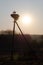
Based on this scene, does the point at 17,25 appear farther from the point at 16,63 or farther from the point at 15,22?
the point at 16,63

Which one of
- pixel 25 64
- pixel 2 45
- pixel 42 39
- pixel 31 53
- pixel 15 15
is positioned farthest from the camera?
pixel 42 39

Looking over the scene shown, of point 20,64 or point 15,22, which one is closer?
point 20,64

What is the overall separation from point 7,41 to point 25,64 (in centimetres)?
1760

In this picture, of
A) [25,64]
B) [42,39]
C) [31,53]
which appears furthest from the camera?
[42,39]

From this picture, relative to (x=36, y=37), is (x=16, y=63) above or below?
below

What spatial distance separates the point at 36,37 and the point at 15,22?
18.8 metres

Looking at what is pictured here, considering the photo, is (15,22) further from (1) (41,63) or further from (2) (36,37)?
(2) (36,37)

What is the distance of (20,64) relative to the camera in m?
15.2

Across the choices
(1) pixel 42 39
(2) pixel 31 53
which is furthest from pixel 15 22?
(1) pixel 42 39

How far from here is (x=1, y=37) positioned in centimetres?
3369

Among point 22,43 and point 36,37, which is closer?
point 22,43

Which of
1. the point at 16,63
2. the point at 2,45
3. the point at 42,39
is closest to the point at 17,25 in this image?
the point at 16,63

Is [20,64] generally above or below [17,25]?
below

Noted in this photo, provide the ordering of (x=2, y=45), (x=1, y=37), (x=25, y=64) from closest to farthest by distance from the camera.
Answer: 1. (x=25, y=64)
2. (x=2, y=45)
3. (x=1, y=37)
